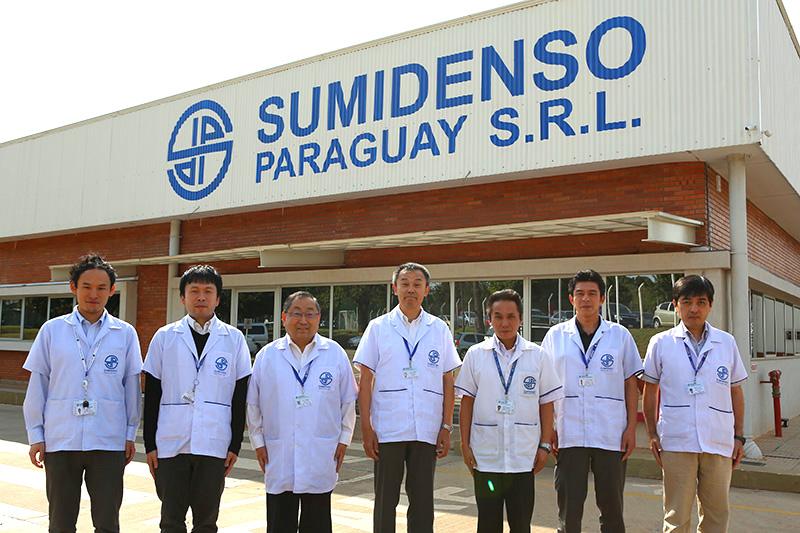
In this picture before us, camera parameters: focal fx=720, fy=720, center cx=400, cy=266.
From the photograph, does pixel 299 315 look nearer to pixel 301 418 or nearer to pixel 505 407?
pixel 301 418

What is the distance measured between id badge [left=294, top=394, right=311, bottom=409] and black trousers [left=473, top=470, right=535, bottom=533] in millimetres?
1170

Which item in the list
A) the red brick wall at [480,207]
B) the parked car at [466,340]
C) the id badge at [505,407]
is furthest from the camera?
the parked car at [466,340]

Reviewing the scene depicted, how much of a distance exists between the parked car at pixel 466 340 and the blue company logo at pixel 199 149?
19.9 feet

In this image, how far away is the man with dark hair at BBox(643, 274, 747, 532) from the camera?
15.4 ft

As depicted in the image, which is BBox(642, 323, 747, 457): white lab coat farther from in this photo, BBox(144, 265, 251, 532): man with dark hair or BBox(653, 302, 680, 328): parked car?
BBox(653, 302, 680, 328): parked car

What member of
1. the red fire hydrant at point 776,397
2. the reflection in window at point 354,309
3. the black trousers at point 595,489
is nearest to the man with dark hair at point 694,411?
the black trousers at point 595,489

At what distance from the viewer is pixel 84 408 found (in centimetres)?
431

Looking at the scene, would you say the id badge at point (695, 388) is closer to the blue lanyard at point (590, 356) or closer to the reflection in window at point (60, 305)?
the blue lanyard at point (590, 356)

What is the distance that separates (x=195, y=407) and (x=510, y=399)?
194cm

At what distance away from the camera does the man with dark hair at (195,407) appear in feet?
14.2

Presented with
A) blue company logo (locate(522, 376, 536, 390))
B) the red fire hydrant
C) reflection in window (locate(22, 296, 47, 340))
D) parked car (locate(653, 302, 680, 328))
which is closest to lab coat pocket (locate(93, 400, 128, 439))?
blue company logo (locate(522, 376, 536, 390))

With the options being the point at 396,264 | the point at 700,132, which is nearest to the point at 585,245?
the point at 700,132

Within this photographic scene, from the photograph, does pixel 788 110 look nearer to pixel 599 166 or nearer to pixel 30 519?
pixel 599 166

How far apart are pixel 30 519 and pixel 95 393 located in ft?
9.17
